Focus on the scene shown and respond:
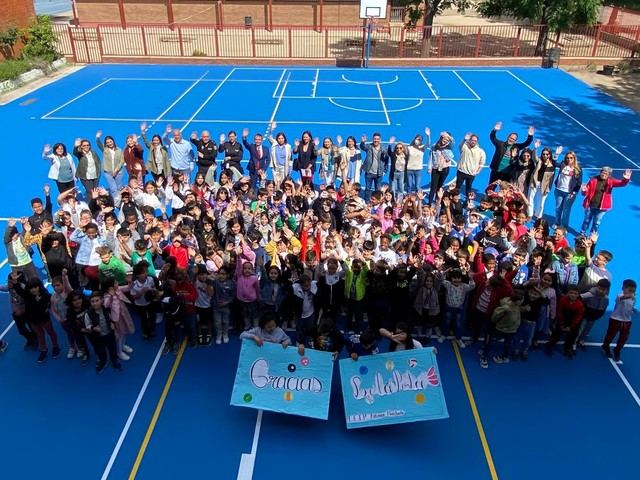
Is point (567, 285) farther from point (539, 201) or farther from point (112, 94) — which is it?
point (112, 94)

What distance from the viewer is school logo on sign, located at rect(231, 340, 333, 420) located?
6344mm

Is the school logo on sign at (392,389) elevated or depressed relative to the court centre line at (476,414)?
elevated

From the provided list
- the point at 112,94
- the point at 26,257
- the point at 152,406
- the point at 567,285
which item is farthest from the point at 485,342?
the point at 112,94

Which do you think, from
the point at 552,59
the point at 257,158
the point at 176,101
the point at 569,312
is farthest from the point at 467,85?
the point at 569,312

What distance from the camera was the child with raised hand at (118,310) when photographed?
6.95 meters

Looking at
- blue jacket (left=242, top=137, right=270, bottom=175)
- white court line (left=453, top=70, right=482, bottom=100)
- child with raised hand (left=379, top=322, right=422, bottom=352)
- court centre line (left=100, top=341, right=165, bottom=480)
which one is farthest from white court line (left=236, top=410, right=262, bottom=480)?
white court line (left=453, top=70, right=482, bottom=100)

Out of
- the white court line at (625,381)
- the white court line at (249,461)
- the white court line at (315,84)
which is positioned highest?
the white court line at (315,84)

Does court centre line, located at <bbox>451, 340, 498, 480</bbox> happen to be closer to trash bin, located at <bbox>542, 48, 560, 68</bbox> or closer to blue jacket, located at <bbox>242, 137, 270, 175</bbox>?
blue jacket, located at <bbox>242, 137, 270, 175</bbox>

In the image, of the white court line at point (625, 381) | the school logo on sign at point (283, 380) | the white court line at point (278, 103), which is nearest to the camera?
the school logo on sign at point (283, 380)

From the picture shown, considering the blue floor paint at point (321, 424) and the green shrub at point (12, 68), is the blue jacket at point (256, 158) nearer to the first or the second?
the blue floor paint at point (321, 424)

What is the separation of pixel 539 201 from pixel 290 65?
21583 mm

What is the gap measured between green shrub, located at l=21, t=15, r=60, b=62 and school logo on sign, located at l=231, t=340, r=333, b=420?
1064 inches

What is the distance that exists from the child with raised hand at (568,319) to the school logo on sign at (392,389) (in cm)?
239

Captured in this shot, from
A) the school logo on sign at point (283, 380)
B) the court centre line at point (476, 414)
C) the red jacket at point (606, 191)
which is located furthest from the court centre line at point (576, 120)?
the school logo on sign at point (283, 380)
